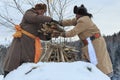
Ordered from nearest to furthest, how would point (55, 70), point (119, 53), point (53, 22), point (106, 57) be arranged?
1. point (55, 70)
2. point (53, 22)
3. point (106, 57)
4. point (119, 53)

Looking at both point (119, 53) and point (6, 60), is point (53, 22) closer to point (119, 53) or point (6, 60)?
point (6, 60)

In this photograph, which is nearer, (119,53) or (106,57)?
(106,57)

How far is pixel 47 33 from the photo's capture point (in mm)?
6738

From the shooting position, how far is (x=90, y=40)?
6848 mm

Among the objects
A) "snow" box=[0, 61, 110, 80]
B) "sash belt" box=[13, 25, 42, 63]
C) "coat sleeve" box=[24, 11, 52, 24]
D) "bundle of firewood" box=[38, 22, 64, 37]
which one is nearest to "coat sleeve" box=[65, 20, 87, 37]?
"bundle of firewood" box=[38, 22, 64, 37]

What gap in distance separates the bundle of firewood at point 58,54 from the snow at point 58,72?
557 mm

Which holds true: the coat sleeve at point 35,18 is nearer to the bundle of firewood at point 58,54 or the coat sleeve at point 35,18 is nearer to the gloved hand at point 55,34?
the gloved hand at point 55,34

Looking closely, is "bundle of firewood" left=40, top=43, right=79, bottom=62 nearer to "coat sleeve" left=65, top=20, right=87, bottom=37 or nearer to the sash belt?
"coat sleeve" left=65, top=20, right=87, bottom=37

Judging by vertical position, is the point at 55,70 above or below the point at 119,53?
below

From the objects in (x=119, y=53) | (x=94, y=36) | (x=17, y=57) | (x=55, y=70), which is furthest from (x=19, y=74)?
(x=119, y=53)

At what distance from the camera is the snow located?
16.3 feet

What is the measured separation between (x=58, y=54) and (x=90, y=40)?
36.5 inches

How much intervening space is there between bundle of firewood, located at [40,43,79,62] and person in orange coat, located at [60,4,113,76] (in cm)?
45

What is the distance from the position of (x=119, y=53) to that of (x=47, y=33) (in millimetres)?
34901
